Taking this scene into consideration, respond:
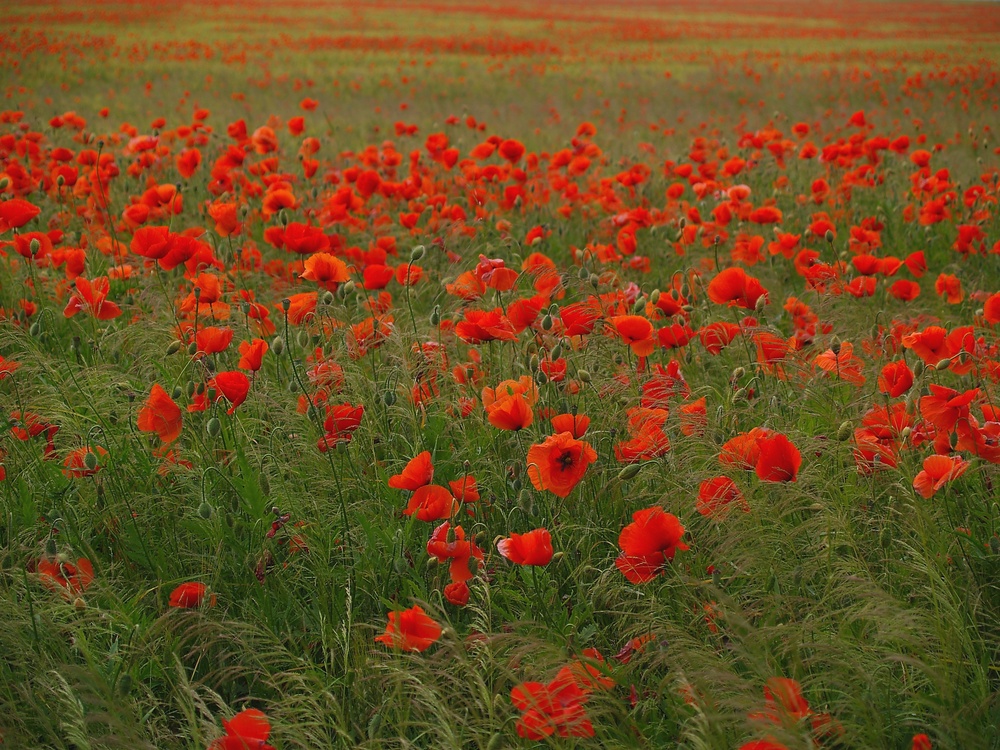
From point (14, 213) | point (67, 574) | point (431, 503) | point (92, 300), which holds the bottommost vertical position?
point (67, 574)

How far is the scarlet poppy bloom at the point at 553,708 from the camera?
117 cm

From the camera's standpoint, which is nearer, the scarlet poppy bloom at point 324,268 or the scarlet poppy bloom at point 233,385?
the scarlet poppy bloom at point 233,385

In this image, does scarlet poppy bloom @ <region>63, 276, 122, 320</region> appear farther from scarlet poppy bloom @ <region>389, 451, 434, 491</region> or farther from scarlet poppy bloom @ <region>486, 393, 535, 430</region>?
scarlet poppy bloom @ <region>486, 393, 535, 430</region>

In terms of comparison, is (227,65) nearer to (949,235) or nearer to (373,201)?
(373,201)

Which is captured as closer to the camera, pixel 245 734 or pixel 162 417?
pixel 245 734

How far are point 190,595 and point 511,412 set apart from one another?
0.71 meters

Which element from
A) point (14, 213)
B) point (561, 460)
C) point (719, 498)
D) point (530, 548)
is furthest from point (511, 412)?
point (14, 213)

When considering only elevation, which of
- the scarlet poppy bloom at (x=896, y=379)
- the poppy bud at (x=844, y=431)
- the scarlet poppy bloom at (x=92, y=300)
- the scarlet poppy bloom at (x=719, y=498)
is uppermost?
the scarlet poppy bloom at (x=92, y=300)

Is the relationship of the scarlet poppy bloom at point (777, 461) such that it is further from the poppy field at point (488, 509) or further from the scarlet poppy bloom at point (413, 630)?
the scarlet poppy bloom at point (413, 630)

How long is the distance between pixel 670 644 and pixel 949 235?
170 inches

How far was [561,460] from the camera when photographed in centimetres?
157

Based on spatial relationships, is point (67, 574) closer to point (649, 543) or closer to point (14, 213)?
point (649, 543)

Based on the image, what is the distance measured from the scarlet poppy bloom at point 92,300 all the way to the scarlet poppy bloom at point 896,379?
6.53 ft

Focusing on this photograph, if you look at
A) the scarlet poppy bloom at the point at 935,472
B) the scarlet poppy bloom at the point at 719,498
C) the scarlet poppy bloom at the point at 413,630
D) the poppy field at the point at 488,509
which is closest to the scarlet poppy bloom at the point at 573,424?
the poppy field at the point at 488,509
